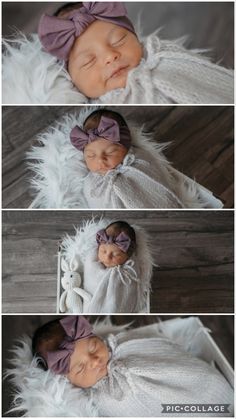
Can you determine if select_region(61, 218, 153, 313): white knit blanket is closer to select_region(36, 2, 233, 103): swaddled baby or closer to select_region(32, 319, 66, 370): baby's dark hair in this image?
select_region(32, 319, 66, 370): baby's dark hair

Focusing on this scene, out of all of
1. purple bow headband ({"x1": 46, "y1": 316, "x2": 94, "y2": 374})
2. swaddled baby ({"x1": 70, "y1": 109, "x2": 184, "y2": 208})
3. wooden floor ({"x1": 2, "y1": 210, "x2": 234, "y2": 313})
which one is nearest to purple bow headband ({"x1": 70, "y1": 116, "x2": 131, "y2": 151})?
swaddled baby ({"x1": 70, "y1": 109, "x2": 184, "y2": 208})

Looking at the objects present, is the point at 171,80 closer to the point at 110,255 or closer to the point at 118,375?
the point at 110,255

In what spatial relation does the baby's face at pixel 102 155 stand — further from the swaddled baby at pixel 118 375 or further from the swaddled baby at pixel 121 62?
the swaddled baby at pixel 118 375

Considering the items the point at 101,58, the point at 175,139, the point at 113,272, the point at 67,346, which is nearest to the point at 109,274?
the point at 113,272

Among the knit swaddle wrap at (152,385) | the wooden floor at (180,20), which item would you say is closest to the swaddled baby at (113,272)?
the knit swaddle wrap at (152,385)

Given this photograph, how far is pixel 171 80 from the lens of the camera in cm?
84

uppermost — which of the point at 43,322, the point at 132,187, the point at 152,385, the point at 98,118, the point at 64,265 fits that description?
the point at 98,118

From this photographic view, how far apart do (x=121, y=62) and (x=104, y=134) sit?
12cm

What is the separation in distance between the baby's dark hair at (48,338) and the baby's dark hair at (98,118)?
0.33 meters

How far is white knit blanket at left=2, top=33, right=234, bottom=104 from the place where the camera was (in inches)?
32.4

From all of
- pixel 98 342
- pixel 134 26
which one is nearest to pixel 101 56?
pixel 134 26

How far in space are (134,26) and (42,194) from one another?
316 millimetres

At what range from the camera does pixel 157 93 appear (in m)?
0.84

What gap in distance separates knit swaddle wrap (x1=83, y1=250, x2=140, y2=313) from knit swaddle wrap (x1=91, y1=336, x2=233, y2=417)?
10 cm
